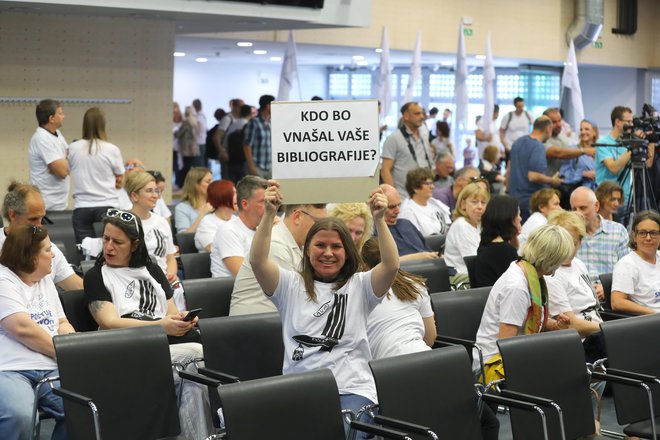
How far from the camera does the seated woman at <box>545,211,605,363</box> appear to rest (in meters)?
5.42

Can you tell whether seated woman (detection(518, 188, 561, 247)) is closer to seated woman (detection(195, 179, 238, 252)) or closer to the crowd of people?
the crowd of people

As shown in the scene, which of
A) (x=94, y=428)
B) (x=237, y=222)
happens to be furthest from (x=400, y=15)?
(x=94, y=428)

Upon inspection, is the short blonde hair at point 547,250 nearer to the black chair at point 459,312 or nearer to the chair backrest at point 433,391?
the black chair at point 459,312

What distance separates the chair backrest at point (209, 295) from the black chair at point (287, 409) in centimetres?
171

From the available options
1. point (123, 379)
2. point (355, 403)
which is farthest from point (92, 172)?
point (355, 403)

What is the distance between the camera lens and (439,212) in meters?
8.26

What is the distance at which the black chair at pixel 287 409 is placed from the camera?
3408 mm

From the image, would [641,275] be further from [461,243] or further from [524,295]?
[524,295]

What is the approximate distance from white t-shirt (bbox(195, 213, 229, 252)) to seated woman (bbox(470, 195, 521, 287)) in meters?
1.95

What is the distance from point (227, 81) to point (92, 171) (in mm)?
15066

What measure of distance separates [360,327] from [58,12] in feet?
23.8

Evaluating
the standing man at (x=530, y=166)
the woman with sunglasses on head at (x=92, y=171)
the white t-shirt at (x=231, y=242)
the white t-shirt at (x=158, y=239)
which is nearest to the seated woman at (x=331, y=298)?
the white t-shirt at (x=231, y=242)

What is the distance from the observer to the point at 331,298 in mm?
4070

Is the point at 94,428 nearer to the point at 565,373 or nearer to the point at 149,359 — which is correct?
the point at 149,359
